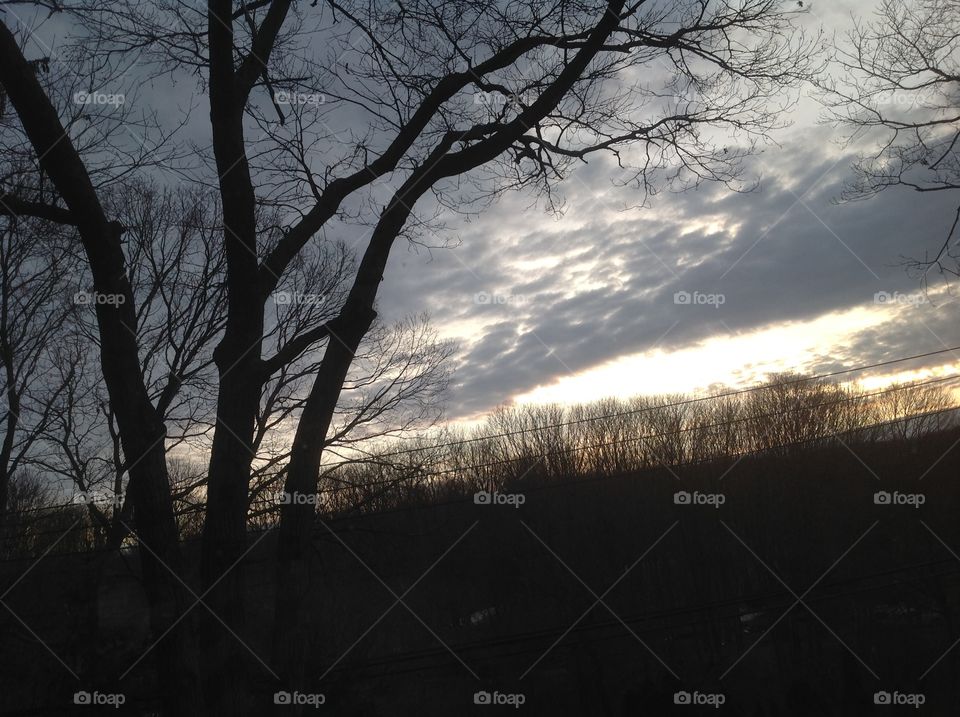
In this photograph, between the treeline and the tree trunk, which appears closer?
the tree trunk

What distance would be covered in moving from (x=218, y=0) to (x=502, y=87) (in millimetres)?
2610

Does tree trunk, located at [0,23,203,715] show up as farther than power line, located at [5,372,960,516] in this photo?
No

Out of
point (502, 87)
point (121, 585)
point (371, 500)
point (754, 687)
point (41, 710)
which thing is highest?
point (502, 87)

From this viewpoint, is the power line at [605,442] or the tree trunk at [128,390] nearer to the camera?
the tree trunk at [128,390]

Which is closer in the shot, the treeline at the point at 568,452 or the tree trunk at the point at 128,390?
the tree trunk at the point at 128,390

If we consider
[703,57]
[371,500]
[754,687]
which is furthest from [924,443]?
[703,57]

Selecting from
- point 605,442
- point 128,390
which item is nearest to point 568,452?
point 605,442


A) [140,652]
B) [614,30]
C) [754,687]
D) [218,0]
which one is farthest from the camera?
[754,687]

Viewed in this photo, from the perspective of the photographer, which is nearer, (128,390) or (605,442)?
(128,390)

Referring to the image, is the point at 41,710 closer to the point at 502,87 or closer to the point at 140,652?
the point at 140,652

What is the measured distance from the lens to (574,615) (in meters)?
18.0

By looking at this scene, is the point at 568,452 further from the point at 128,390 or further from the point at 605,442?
the point at 128,390

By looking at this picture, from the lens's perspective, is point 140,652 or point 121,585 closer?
point 140,652

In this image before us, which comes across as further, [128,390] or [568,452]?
[568,452]
